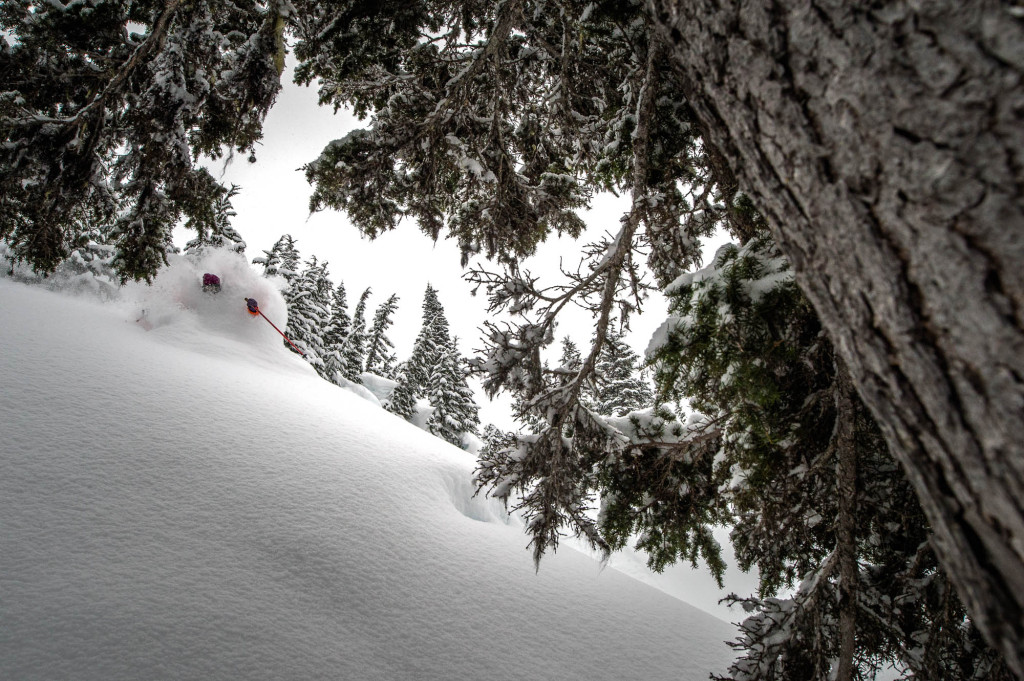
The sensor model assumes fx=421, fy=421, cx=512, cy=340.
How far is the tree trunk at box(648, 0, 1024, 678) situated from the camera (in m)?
0.70

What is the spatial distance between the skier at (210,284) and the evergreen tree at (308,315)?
12.2 metres

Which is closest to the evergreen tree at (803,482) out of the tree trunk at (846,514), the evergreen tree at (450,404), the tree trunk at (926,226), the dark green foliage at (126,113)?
the tree trunk at (846,514)

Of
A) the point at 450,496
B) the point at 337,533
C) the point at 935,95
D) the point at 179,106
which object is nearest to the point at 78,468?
the point at 337,533

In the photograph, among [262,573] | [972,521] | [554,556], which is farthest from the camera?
[554,556]

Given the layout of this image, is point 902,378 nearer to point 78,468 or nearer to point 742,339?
point 742,339

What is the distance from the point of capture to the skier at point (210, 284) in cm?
1029

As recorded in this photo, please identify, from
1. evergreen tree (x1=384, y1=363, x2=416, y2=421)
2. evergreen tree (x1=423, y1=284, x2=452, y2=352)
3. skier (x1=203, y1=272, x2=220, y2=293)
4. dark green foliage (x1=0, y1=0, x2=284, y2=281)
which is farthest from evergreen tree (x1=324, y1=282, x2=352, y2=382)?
dark green foliage (x1=0, y1=0, x2=284, y2=281)

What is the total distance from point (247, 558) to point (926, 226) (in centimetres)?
434

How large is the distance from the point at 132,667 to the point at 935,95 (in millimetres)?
4139

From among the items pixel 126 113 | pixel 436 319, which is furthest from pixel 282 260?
pixel 126 113

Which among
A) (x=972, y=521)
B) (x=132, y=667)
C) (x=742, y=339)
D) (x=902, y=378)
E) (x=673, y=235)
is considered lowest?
(x=132, y=667)

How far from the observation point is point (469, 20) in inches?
190

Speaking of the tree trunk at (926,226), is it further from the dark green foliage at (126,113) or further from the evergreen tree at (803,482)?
the dark green foliage at (126,113)

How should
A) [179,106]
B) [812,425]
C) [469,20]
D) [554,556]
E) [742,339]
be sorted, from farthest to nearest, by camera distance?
1. [554,556]
2. [469,20]
3. [179,106]
4. [812,425]
5. [742,339]
